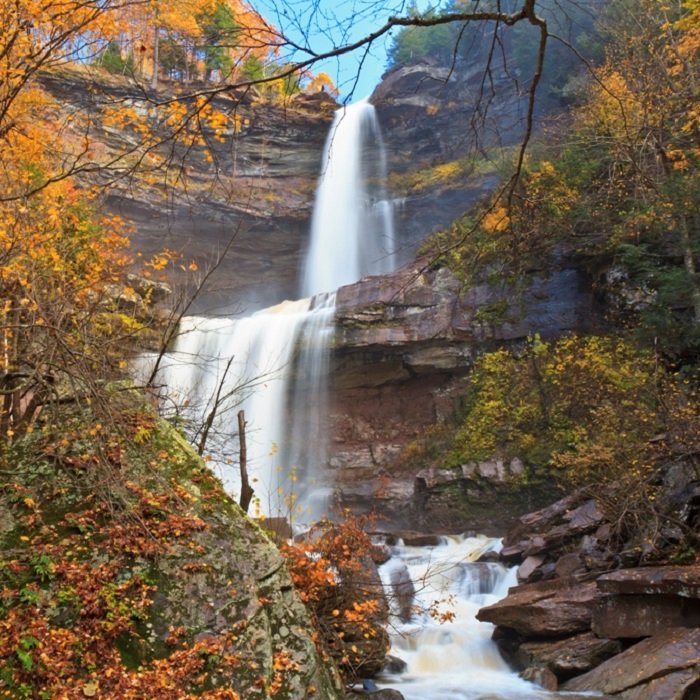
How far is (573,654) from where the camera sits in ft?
24.5

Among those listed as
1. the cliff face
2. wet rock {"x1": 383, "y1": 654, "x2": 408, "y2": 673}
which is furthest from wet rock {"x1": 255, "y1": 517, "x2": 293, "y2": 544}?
the cliff face

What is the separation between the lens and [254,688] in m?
3.80

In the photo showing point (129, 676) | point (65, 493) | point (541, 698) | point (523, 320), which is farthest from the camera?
point (523, 320)

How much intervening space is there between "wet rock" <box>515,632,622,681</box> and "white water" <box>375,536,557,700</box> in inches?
13.7

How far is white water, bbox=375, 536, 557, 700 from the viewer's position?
7418mm

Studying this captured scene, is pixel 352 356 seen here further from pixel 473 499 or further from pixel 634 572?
pixel 634 572

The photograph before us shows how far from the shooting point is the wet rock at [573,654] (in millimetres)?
7328

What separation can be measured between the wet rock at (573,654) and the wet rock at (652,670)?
312 millimetres

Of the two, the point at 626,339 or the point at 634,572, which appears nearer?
the point at 634,572

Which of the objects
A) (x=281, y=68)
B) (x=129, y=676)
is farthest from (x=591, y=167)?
(x=129, y=676)

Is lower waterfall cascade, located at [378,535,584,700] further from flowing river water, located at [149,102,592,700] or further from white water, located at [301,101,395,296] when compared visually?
white water, located at [301,101,395,296]

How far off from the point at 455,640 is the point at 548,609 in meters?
1.51

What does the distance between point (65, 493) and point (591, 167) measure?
13.4 m

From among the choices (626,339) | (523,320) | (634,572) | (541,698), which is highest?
(523,320)
